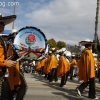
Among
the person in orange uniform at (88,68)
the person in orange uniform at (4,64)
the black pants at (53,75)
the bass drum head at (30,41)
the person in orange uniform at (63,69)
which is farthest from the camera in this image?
the black pants at (53,75)

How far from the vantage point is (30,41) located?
4094 millimetres

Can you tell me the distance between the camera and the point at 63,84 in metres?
10.7

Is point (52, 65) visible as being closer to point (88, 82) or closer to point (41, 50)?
point (88, 82)

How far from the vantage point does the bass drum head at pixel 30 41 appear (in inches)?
158

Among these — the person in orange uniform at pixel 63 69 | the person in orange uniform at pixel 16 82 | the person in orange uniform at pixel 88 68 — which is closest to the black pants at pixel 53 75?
the person in orange uniform at pixel 63 69

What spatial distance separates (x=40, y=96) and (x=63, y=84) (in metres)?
2.95

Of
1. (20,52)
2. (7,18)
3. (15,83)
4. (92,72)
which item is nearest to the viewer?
(7,18)

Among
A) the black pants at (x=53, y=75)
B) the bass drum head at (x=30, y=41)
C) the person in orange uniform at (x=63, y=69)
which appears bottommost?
the black pants at (x=53, y=75)

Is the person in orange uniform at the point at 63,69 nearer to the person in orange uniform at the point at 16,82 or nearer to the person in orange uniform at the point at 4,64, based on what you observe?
the person in orange uniform at the point at 16,82

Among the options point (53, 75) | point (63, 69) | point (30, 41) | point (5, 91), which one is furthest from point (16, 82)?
point (53, 75)

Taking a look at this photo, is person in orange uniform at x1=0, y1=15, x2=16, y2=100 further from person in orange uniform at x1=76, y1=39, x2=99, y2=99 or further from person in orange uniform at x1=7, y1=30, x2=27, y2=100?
person in orange uniform at x1=76, y1=39, x2=99, y2=99

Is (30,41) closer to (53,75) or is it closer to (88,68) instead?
(88,68)

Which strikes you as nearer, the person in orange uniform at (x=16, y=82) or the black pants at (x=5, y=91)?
the black pants at (x=5, y=91)

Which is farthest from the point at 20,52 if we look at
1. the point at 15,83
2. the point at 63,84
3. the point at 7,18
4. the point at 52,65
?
the point at 52,65
